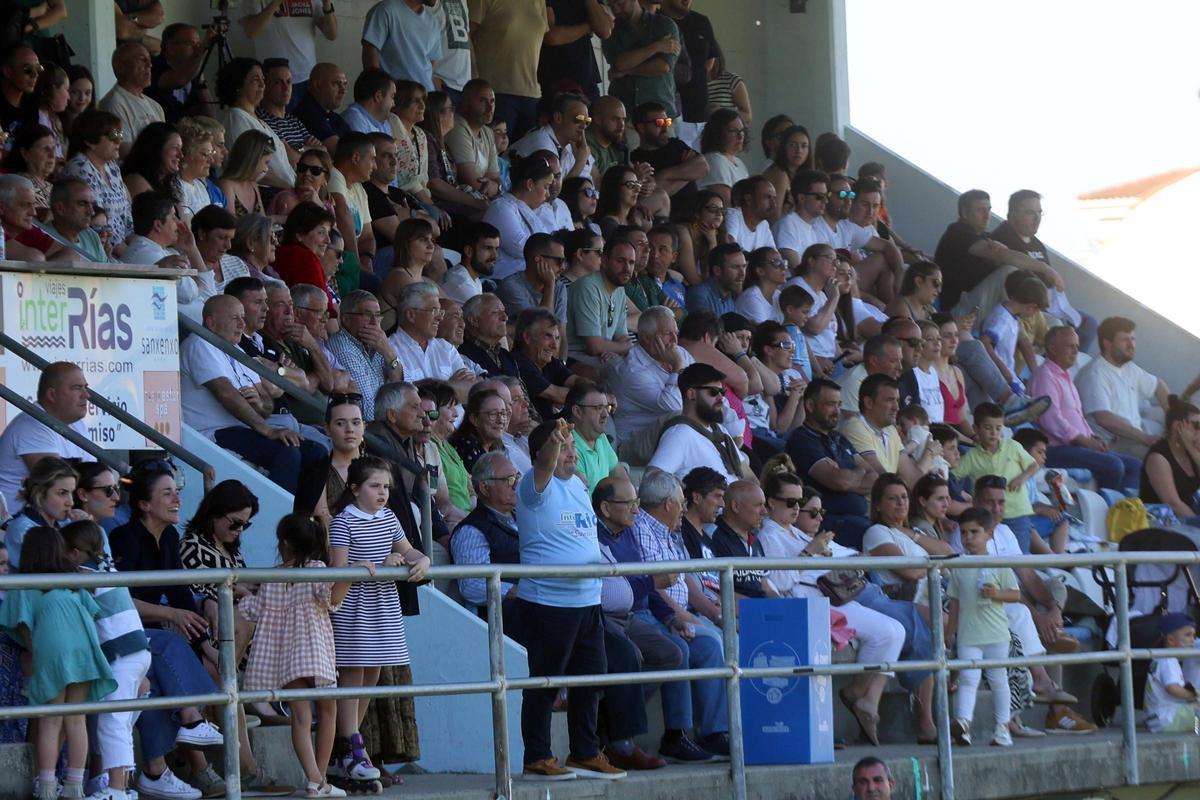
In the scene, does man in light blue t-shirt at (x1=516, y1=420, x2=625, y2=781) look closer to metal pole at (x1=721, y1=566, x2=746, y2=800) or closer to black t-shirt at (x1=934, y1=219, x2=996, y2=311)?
metal pole at (x1=721, y1=566, x2=746, y2=800)

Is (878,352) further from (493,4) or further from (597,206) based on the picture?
(493,4)

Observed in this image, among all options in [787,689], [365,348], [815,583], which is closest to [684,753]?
[787,689]

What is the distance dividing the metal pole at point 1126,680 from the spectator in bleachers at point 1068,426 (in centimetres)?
433

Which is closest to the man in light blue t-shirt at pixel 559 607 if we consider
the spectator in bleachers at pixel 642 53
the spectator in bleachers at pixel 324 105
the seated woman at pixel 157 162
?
the seated woman at pixel 157 162

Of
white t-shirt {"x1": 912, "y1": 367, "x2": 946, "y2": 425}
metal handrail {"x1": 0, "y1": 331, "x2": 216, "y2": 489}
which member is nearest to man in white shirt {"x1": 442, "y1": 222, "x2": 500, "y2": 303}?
white t-shirt {"x1": 912, "y1": 367, "x2": 946, "y2": 425}

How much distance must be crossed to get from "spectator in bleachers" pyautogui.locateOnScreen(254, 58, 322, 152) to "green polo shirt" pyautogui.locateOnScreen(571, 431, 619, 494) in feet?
11.0

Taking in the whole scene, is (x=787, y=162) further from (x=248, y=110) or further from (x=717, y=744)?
(x=717, y=744)

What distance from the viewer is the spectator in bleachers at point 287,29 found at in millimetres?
14648

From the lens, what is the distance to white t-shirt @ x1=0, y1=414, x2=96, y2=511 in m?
8.17

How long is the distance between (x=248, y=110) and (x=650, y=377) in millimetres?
3052

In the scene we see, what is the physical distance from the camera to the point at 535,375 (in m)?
11.9

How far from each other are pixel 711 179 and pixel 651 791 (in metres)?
8.75

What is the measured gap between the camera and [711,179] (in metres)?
16.6

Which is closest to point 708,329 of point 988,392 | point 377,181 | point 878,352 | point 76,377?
point 878,352
